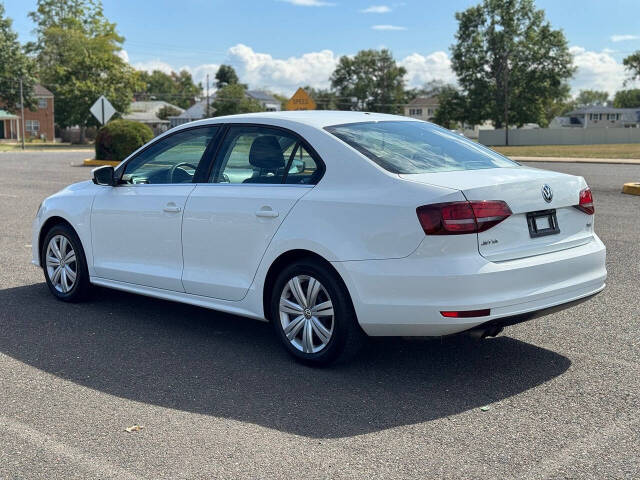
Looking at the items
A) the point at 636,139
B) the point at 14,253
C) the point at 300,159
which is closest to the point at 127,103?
the point at 636,139

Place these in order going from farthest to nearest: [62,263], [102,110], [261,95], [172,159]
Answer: [261,95] → [102,110] → [62,263] → [172,159]

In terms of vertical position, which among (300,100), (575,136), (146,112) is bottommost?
(575,136)

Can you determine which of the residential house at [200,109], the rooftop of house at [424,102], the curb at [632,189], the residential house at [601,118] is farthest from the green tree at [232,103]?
the curb at [632,189]

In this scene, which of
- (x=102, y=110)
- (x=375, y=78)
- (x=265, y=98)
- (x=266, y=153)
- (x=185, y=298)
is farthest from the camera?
(x=265, y=98)

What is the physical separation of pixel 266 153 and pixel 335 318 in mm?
1408

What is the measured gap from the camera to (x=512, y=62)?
77312 mm

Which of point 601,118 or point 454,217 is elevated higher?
point 601,118

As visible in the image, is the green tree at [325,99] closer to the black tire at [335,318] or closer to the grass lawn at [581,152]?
the grass lawn at [581,152]

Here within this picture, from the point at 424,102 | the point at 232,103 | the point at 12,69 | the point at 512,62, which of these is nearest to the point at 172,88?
the point at 424,102

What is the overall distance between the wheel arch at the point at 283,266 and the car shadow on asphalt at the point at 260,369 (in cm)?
42

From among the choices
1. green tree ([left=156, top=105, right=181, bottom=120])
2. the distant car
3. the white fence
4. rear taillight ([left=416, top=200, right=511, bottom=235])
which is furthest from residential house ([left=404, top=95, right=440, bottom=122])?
rear taillight ([left=416, top=200, right=511, bottom=235])

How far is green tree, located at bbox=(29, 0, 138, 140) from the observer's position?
74.6 meters

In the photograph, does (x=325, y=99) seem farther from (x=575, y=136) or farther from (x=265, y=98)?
(x=575, y=136)

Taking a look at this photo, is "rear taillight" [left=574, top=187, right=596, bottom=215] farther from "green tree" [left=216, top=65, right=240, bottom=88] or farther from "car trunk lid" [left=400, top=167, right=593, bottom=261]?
"green tree" [left=216, top=65, right=240, bottom=88]
